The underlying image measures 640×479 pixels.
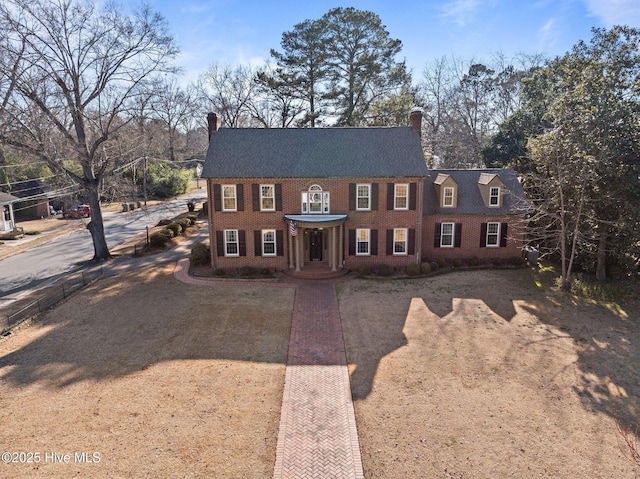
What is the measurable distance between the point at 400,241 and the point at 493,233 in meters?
6.17

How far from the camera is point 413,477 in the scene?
8586 millimetres

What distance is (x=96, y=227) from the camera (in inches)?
1053

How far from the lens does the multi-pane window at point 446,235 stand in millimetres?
24938

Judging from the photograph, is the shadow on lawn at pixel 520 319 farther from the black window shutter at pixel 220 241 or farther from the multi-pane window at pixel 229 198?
the multi-pane window at pixel 229 198

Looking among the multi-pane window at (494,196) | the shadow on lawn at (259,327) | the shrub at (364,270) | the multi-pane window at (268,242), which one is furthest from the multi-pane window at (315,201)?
the multi-pane window at (494,196)

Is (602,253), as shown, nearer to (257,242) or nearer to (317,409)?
(317,409)

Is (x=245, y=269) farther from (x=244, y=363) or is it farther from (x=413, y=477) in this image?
(x=413, y=477)

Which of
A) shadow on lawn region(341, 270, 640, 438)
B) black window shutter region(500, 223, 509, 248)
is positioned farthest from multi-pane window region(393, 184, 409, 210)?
black window shutter region(500, 223, 509, 248)

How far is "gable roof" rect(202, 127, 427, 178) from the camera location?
23.1 m

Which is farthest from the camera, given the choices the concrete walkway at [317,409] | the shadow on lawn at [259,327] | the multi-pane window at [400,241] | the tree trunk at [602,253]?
the multi-pane window at [400,241]

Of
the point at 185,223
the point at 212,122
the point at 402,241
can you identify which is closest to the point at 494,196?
the point at 402,241

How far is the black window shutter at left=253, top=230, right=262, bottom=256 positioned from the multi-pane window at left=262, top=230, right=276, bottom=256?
7.2 inches

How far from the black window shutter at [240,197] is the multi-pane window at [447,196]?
1240 centimetres

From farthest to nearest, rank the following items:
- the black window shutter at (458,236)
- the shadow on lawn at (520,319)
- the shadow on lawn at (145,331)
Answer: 1. the black window shutter at (458,236)
2. the shadow on lawn at (145,331)
3. the shadow on lawn at (520,319)
